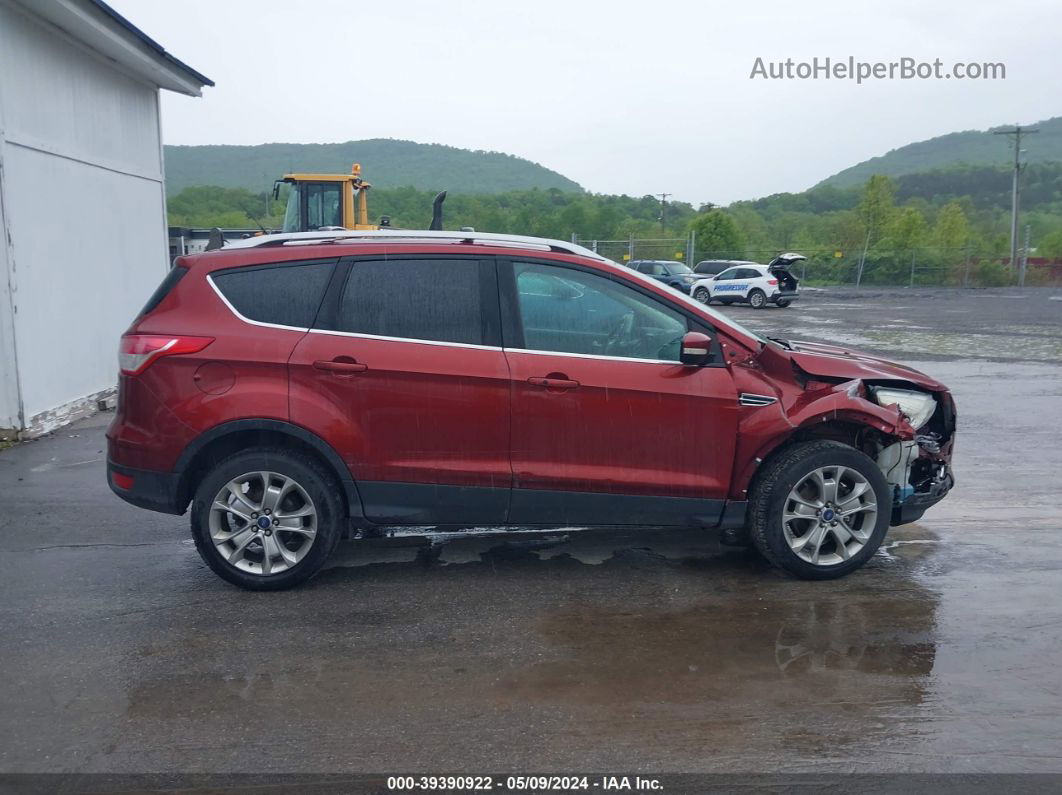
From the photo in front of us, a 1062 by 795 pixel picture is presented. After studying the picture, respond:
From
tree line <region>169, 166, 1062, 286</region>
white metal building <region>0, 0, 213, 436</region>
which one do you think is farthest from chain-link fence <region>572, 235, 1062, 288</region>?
white metal building <region>0, 0, 213, 436</region>

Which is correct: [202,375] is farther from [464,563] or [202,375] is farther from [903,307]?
[903,307]

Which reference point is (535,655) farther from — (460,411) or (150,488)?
(150,488)

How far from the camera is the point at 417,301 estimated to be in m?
5.32

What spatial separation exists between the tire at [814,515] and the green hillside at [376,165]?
72601mm

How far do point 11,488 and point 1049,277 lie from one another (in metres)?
55.3

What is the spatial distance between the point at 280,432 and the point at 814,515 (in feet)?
9.72

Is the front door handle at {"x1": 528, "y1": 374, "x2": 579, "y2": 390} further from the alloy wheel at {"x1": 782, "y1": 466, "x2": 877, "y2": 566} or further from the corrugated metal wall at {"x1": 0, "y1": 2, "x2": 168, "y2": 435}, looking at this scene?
the corrugated metal wall at {"x1": 0, "y1": 2, "x2": 168, "y2": 435}

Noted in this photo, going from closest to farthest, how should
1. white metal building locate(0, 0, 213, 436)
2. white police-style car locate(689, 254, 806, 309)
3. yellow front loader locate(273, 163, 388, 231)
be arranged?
1. white metal building locate(0, 0, 213, 436)
2. yellow front loader locate(273, 163, 388, 231)
3. white police-style car locate(689, 254, 806, 309)

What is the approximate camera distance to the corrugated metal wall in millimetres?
9461

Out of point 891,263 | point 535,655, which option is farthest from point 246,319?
point 891,263

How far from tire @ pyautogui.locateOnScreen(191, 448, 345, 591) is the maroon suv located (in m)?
0.01

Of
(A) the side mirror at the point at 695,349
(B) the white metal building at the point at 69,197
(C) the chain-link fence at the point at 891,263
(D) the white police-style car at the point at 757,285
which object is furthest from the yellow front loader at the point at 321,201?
(C) the chain-link fence at the point at 891,263

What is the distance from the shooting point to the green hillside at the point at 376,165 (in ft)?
262

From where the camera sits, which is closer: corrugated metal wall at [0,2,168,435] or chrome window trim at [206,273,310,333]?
chrome window trim at [206,273,310,333]
